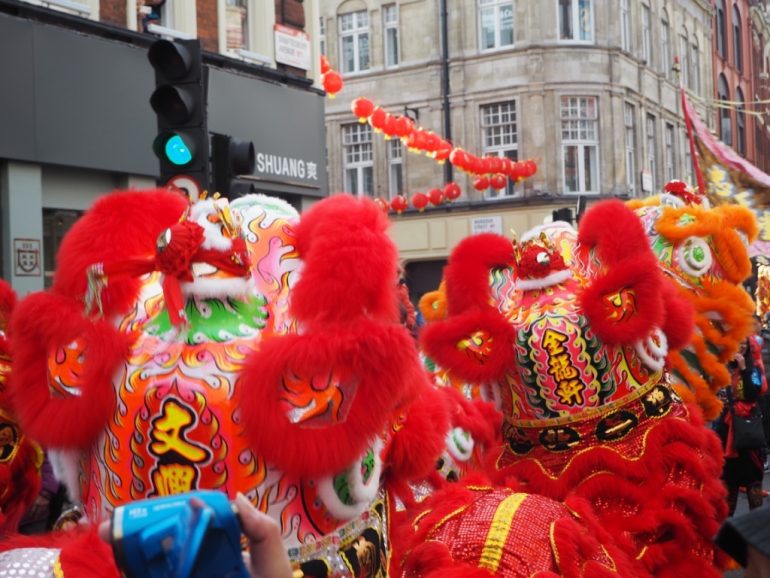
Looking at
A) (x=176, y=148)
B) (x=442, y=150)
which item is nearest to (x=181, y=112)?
(x=176, y=148)

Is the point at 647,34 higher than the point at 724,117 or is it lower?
higher

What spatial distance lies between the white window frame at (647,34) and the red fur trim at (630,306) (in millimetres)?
21926

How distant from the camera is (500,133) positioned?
22562mm

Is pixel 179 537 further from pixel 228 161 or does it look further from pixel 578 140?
pixel 578 140

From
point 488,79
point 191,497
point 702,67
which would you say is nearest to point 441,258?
point 488,79

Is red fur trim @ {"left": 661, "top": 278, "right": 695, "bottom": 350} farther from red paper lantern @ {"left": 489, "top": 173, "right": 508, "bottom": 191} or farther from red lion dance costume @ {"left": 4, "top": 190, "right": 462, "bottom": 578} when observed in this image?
red paper lantern @ {"left": 489, "top": 173, "right": 508, "bottom": 191}

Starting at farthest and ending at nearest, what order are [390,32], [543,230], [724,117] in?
[724,117] < [390,32] < [543,230]

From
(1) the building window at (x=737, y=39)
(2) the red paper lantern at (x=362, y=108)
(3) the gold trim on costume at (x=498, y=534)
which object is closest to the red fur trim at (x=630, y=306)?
(3) the gold trim on costume at (x=498, y=534)

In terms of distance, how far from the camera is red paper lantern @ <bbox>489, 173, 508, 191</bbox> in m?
17.8

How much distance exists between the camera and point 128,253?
2.45 metres

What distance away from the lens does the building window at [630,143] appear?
2356cm

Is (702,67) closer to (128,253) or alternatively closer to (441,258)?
(441,258)

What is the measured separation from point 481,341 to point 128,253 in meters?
1.87

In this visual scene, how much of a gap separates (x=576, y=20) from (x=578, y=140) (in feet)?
8.50
